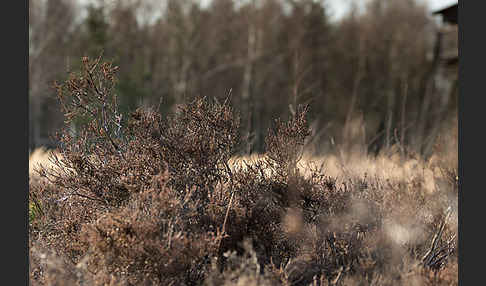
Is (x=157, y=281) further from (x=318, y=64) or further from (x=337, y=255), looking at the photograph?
(x=318, y=64)

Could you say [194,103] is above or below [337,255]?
above

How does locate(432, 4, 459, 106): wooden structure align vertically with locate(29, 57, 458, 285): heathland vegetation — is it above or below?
below

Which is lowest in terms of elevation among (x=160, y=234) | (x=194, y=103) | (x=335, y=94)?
(x=335, y=94)

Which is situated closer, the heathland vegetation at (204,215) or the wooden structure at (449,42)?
the heathland vegetation at (204,215)

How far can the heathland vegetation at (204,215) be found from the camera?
322cm

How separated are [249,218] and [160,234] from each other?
64cm

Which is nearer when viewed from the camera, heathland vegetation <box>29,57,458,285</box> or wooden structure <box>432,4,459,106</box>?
heathland vegetation <box>29,57,458,285</box>

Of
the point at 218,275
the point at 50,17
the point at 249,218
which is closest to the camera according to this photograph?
the point at 218,275

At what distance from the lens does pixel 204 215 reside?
353cm

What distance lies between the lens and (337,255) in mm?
3617

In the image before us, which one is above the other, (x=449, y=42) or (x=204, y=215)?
(x=204, y=215)

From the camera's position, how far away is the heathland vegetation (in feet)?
10.6

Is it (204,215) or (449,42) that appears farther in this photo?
(449,42)

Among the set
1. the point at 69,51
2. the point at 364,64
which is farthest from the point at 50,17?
the point at 364,64
